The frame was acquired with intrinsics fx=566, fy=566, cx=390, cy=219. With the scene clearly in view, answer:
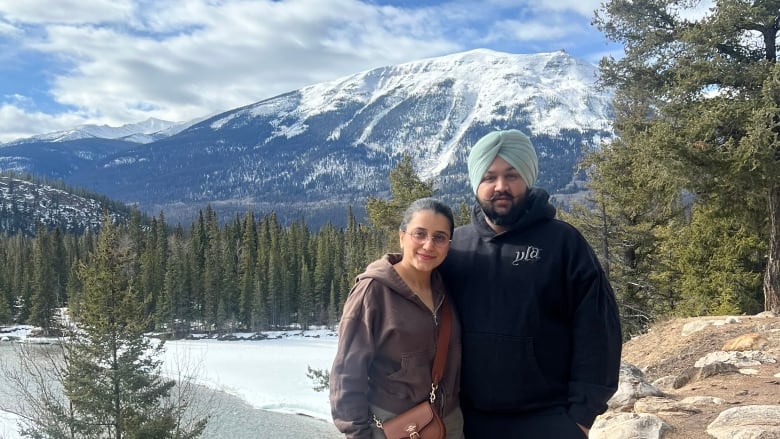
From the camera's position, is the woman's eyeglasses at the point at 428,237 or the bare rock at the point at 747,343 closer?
the woman's eyeglasses at the point at 428,237

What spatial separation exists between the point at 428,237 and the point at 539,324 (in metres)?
0.64

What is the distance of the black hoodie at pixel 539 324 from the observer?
8.25ft

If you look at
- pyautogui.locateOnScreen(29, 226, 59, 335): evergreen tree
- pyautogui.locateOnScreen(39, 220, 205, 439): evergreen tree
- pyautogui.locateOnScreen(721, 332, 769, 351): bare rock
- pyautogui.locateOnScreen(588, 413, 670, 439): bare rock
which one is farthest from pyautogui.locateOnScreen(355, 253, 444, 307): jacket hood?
pyautogui.locateOnScreen(29, 226, 59, 335): evergreen tree

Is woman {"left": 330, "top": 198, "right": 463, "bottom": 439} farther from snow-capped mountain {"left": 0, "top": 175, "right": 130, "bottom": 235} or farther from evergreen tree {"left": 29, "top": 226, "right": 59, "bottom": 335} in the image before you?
snow-capped mountain {"left": 0, "top": 175, "right": 130, "bottom": 235}

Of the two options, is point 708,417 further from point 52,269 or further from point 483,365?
point 52,269

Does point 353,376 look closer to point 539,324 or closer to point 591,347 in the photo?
point 539,324

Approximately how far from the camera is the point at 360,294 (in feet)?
8.34

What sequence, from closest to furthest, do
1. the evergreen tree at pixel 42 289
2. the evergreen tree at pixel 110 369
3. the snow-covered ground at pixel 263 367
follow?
1. the evergreen tree at pixel 110 369
2. the snow-covered ground at pixel 263 367
3. the evergreen tree at pixel 42 289

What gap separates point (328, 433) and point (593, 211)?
14354mm

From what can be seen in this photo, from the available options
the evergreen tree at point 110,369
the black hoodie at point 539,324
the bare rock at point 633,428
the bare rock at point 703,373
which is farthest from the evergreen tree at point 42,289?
the black hoodie at point 539,324

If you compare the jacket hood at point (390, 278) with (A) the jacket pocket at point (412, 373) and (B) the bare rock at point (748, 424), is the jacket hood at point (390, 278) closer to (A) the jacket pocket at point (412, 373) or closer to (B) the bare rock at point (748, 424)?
(A) the jacket pocket at point (412, 373)

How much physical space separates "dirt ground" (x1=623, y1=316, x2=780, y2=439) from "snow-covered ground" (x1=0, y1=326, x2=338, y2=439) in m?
13.2

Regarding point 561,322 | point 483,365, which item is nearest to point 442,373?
point 483,365

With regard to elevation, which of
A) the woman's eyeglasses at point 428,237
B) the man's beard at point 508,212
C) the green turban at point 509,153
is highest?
the green turban at point 509,153
